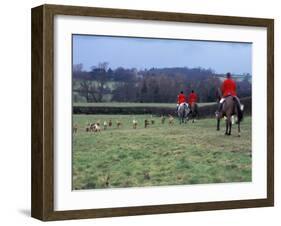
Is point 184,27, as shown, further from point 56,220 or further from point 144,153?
point 56,220

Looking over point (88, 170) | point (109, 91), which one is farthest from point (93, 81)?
point (88, 170)

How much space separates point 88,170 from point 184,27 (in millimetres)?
1298

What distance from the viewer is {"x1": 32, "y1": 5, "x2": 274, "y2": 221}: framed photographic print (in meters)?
5.95

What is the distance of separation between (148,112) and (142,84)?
0.21m

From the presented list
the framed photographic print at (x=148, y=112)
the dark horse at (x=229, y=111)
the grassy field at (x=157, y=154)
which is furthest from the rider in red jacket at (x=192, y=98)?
the dark horse at (x=229, y=111)

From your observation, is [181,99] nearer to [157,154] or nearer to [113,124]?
[157,154]

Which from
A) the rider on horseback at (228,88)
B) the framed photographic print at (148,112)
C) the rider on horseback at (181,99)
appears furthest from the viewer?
the rider on horseback at (228,88)

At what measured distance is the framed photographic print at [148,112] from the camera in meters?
5.95

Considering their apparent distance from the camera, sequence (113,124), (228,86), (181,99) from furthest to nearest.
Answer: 1. (228,86)
2. (181,99)
3. (113,124)

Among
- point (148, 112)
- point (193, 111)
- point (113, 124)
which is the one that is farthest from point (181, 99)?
point (113, 124)

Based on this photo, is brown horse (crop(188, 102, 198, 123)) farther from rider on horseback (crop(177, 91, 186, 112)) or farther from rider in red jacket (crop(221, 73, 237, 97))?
rider in red jacket (crop(221, 73, 237, 97))

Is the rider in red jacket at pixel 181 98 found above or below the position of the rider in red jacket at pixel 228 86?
below

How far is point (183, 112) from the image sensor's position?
21.2 ft

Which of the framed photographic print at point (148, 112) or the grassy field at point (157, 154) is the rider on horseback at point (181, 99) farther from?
the grassy field at point (157, 154)
